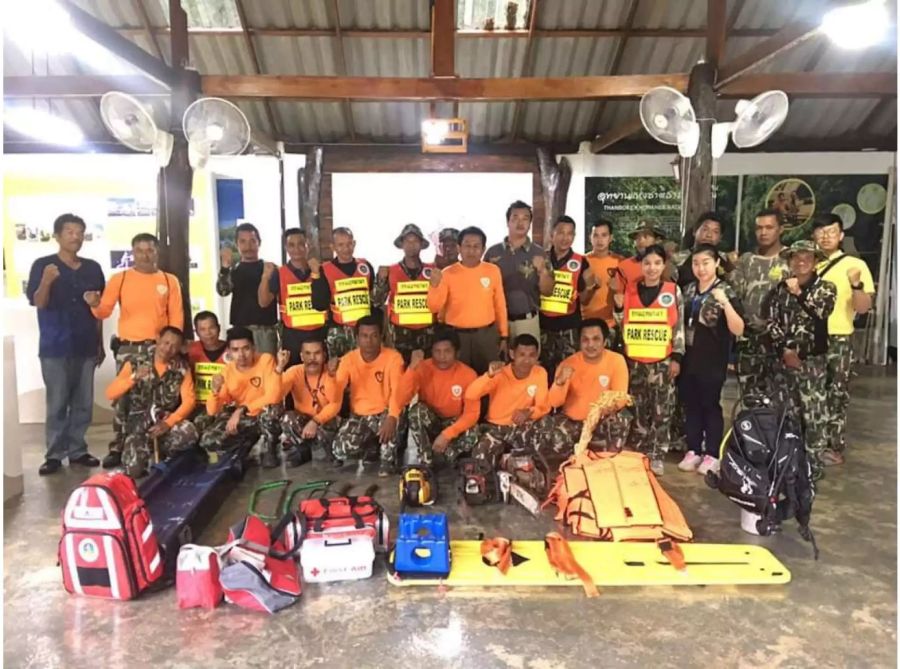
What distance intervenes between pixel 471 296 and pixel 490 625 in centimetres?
254

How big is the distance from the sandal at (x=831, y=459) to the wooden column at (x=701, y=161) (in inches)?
80.4

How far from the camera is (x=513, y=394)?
446 cm

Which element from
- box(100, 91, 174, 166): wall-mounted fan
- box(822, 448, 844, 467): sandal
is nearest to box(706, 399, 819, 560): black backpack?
box(822, 448, 844, 467): sandal

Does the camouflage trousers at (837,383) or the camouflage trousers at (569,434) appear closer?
the camouflage trousers at (569,434)

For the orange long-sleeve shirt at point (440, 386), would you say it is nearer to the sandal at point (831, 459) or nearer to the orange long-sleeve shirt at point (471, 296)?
the orange long-sleeve shirt at point (471, 296)

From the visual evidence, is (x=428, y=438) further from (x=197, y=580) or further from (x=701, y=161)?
(x=701, y=161)

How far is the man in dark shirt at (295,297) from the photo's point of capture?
5145 millimetres

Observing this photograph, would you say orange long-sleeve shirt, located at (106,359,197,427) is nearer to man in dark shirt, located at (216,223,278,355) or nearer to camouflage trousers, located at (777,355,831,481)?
man in dark shirt, located at (216,223,278,355)

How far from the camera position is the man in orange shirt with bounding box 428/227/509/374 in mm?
4863

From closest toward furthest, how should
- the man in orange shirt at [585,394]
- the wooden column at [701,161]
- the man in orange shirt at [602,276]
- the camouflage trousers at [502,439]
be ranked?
the camouflage trousers at [502,439], the man in orange shirt at [585,394], the man in orange shirt at [602,276], the wooden column at [701,161]

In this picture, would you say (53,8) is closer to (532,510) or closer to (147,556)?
(147,556)

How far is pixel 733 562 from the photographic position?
3250mm

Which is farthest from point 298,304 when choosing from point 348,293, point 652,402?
point 652,402

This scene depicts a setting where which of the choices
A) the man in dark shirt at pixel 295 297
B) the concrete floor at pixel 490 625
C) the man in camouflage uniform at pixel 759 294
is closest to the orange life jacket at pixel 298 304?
the man in dark shirt at pixel 295 297
